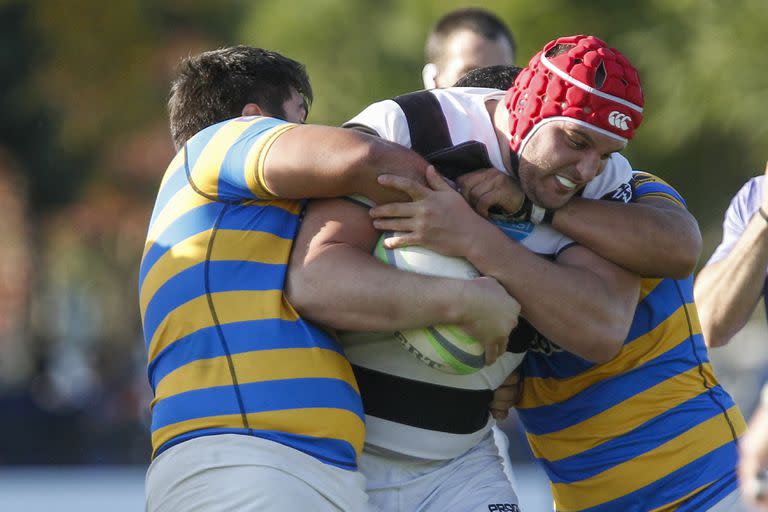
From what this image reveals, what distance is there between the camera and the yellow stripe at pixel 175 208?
358 centimetres

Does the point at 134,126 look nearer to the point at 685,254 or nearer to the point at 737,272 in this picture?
the point at 737,272

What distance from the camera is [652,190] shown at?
399 cm

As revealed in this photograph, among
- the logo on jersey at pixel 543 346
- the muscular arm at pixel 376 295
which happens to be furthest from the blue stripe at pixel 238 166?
the logo on jersey at pixel 543 346

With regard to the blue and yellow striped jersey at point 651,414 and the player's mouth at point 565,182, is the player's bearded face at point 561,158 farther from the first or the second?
the blue and yellow striped jersey at point 651,414

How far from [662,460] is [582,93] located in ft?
4.00

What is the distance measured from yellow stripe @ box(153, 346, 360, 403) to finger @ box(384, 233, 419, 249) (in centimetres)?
36

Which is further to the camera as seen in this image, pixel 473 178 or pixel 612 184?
pixel 612 184

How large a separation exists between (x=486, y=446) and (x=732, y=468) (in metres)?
0.79

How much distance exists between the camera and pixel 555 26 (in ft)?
57.6

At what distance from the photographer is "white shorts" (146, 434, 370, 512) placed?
3293mm

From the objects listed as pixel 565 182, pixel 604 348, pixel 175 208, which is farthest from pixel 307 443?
pixel 565 182

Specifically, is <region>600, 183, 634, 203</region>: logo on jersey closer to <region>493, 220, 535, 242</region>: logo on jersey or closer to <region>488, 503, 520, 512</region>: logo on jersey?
<region>493, 220, 535, 242</region>: logo on jersey

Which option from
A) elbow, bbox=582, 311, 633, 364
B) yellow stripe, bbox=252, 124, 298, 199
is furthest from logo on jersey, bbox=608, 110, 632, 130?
yellow stripe, bbox=252, 124, 298, 199

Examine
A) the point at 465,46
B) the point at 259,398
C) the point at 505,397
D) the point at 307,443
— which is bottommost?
the point at 505,397
